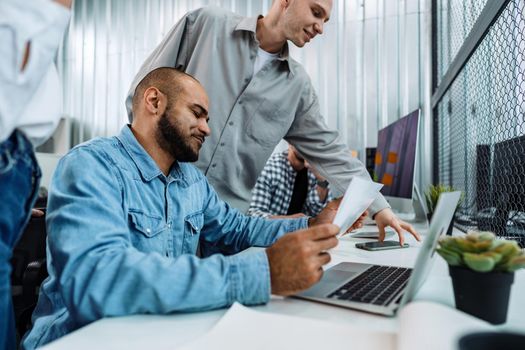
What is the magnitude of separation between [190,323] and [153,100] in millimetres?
660

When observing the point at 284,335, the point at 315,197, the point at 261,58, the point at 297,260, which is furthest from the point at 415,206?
the point at 284,335

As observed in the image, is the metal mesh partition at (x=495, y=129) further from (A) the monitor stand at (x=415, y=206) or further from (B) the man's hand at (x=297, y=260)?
(B) the man's hand at (x=297, y=260)

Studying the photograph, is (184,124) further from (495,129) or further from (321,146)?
(495,129)

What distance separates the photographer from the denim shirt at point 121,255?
59cm

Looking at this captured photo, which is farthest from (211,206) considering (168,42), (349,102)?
(349,102)

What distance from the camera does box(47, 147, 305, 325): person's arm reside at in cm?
59

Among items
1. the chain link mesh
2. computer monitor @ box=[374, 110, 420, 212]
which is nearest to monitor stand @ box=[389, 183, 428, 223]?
computer monitor @ box=[374, 110, 420, 212]

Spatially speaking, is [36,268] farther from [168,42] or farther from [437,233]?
[437,233]

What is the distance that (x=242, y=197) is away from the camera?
158 cm

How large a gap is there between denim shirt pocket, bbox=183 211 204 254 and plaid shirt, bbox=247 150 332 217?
123 cm

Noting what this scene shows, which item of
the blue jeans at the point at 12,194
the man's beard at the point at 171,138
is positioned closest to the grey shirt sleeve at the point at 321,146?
the man's beard at the point at 171,138

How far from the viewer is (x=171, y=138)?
1030mm

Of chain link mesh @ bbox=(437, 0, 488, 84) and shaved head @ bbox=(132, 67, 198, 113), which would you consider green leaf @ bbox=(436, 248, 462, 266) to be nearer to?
shaved head @ bbox=(132, 67, 198, 113)

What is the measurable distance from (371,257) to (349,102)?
6.07ft
